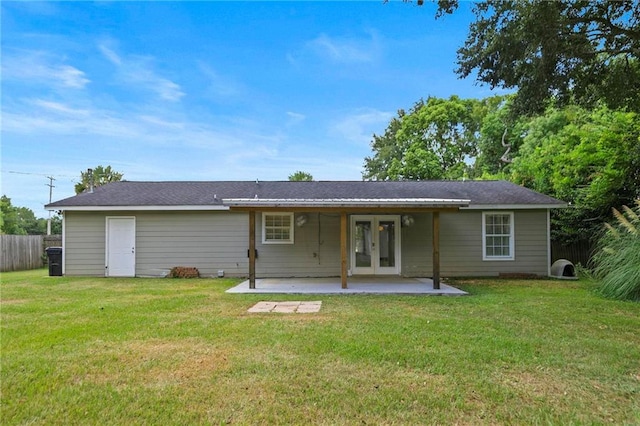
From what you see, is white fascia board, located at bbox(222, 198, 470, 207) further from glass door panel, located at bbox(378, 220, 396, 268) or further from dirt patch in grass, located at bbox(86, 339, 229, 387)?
dirt patch in grass, located at bbox(86, 339, 229, 387)

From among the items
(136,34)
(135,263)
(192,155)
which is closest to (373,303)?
(135,263)

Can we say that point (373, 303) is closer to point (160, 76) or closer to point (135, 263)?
point (135, 263)

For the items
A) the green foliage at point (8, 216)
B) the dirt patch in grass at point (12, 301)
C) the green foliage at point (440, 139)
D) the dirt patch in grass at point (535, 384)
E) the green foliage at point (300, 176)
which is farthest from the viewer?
the green foliage at point (300, 176)

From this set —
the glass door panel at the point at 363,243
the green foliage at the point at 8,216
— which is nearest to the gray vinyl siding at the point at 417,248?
the glass door panel at the point at 363,243

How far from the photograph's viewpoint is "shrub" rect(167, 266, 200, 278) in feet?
36.1

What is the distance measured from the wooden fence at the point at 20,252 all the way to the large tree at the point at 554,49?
1603cm

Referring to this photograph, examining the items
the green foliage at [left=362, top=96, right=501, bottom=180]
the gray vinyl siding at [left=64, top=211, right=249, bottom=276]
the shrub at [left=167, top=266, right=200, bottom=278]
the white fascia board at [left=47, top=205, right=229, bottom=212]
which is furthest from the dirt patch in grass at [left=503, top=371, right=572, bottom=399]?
the green foliage at [left=362, top=96, right=501, bottom=180]

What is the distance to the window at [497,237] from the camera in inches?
447

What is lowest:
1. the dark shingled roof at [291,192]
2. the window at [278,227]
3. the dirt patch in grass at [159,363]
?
the dirt patch in grass at [159,363]

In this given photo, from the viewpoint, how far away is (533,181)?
15.0m

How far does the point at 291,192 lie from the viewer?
12336mm

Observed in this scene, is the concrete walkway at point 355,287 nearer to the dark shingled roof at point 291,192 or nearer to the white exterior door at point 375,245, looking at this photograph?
the white exterior door at point 375,245

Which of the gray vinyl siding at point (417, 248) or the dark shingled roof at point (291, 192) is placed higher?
the dark shingled roof at point (291, 192)

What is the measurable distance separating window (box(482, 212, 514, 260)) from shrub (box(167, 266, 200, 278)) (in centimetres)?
879
